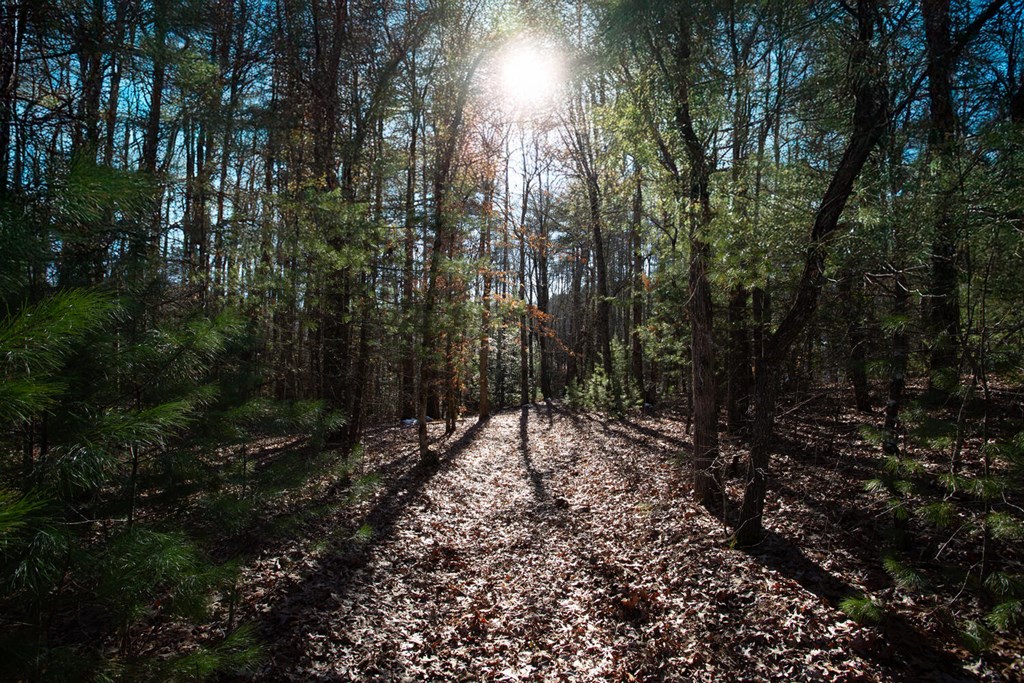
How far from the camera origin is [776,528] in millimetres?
Result: 6055

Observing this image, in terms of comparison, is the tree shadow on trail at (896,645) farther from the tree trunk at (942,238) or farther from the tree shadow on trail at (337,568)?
the tree shadow on trail at (337,568)

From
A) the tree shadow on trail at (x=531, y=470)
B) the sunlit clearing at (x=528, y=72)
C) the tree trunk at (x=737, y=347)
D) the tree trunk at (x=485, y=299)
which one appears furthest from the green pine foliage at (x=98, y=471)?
the tree trunk at (x=485, y=299)

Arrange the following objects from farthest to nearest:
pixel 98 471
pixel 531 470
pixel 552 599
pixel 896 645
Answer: pixel 531 470 < pixel 552 599 < pixel 896 645 < pixel 98 471

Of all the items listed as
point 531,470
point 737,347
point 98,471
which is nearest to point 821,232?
point 98,471

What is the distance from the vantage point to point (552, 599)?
5.27 meters

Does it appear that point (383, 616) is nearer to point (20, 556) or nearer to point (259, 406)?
point (259, 406)

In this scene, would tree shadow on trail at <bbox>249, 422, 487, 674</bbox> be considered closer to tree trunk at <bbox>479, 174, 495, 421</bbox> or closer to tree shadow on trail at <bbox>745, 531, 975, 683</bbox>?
tree shadow on trail at <bbox>745, 531, 975, 683</bbox>

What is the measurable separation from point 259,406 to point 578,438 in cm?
1121

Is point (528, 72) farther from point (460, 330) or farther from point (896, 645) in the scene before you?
point (896, 645)

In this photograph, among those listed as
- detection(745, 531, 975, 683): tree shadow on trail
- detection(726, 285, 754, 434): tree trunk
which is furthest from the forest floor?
detection(726, 285, 754, 434): tree trunk

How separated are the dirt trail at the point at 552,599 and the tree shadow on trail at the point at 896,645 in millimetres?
35

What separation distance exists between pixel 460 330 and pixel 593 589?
5.78 metres

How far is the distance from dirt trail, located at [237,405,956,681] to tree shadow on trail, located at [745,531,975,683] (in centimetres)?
3

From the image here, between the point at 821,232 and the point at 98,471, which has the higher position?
the point at 821,232
